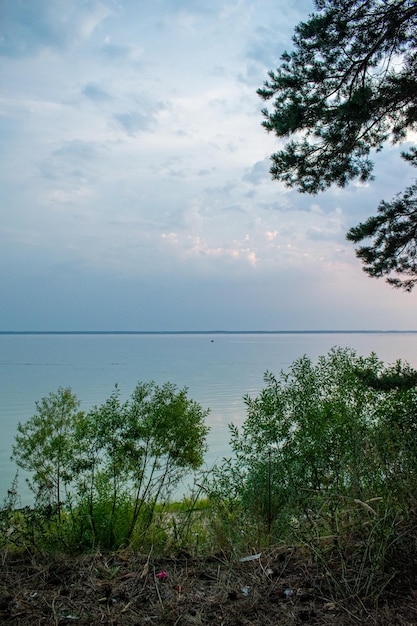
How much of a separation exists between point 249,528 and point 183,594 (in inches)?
87.9

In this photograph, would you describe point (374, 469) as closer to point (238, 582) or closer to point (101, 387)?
point (238, 582)

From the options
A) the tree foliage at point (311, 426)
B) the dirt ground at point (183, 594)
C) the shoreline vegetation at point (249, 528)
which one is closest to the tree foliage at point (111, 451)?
the shoreline vegetation at point (249, 528)

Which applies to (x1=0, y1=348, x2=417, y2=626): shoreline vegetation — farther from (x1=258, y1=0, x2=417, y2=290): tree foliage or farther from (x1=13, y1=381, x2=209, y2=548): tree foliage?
(x1=258, y1=0, x2=417, y2=290): tree foliage

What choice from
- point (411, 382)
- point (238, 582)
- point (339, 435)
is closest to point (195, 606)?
point (238, 582)

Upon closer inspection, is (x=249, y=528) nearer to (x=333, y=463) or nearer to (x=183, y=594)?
(x=333, y=463)

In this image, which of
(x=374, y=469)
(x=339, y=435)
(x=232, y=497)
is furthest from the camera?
(x=232, y=497)

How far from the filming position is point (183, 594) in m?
2.95

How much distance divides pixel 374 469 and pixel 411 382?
4270 mm

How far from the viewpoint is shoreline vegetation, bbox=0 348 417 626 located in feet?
9.08

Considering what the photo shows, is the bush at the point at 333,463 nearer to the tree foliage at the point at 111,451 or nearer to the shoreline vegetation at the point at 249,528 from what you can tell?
the shoreline vegetation at the point at 249,528

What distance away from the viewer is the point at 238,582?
305cm

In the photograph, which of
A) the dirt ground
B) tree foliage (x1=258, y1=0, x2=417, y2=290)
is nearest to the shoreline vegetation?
the dirt ground

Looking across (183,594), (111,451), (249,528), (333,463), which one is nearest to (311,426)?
(249,528)

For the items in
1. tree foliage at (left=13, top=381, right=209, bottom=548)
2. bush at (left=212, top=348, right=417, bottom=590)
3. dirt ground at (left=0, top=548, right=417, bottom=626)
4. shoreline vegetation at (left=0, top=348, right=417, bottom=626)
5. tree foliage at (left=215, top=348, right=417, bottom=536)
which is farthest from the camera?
tree foliage at (left=13, top=381, right=209, bottom=548)
